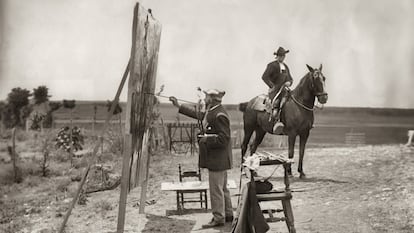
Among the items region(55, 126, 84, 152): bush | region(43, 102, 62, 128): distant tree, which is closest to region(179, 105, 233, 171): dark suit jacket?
region(55, 126, 84, 152): bush

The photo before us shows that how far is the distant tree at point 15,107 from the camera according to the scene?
2445 cm

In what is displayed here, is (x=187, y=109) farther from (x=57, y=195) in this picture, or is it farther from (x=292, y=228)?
(x=57, y=195)

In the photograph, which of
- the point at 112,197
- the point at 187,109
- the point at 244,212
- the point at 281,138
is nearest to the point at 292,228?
the point at 244,212

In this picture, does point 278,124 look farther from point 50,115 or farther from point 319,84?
point 50,115

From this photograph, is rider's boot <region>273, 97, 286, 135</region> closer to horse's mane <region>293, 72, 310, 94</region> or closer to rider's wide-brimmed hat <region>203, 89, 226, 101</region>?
horse's mane <region>293, 72, 310, 94</region>

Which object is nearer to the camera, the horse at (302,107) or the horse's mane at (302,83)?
the horse at (302,107)

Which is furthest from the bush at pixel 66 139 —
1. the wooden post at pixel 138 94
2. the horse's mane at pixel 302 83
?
the wooden post at pixel 138 94

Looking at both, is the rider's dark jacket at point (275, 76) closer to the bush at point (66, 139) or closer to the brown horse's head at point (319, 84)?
the brown horse's head at point (319, 84)

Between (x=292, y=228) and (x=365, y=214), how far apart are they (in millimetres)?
1730

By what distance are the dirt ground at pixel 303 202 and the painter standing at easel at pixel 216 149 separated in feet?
1.15

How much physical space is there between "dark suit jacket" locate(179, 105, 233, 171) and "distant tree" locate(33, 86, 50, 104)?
17.8 metres

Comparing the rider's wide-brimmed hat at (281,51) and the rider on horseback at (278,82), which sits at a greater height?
the rider's wide-brimmed hat at (281,51)

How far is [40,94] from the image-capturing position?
76.9 feet

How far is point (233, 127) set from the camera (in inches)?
762
